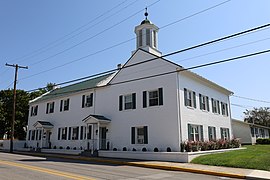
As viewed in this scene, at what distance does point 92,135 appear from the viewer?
2392 cm

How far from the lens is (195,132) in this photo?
65.9 feet

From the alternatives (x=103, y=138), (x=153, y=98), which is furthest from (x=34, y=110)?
(x=153, y=98)

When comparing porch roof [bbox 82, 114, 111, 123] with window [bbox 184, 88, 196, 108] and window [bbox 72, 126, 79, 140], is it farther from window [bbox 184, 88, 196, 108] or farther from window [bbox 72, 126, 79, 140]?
window [bbox 184, 88, 196, 108]

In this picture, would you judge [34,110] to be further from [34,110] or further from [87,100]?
[87,100]

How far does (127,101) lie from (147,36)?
719 centimetres

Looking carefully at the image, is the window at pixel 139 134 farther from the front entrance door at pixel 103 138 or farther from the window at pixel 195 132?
the front entrance door at pixel 103 138

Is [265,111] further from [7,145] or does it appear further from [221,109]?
[7,145]

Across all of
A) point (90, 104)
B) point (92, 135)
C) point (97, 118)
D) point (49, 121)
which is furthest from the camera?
point (49, 121)

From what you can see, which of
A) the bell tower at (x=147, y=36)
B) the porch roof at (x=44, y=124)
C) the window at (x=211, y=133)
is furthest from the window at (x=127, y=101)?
the porch roof at (x=44, y=124)

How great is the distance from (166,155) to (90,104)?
1181 centimetres

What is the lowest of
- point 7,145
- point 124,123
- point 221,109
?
point 7,145

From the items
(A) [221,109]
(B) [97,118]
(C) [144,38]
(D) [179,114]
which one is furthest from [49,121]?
(A) [221,109]

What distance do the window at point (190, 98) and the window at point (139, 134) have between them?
4116mm

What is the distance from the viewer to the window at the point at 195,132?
19041mm
